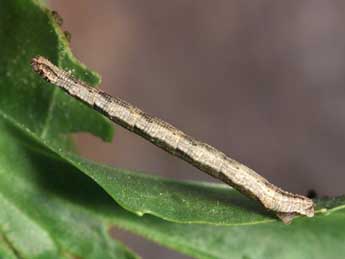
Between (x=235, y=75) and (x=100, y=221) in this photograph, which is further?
(x=235, y=75)

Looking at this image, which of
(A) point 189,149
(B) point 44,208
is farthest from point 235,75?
(B) point 44,208

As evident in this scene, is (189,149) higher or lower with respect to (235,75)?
lower

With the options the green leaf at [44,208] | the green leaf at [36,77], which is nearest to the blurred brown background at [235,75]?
the green leaf at [36,77]

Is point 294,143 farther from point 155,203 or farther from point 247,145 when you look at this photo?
point 155,203

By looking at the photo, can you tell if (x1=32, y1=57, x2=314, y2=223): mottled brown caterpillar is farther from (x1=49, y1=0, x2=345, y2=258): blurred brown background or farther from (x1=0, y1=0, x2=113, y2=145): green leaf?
(x1=49, y1=0, x2=345, y2=258): blurred brown background

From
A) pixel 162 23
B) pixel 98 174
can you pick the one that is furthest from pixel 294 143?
pixel 98 174

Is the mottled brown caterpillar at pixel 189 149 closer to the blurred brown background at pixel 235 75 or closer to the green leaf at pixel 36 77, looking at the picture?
the green leaf at pixel 36 77

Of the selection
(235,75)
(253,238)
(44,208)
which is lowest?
(44,208)

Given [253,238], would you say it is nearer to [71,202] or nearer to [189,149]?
[189,149]
